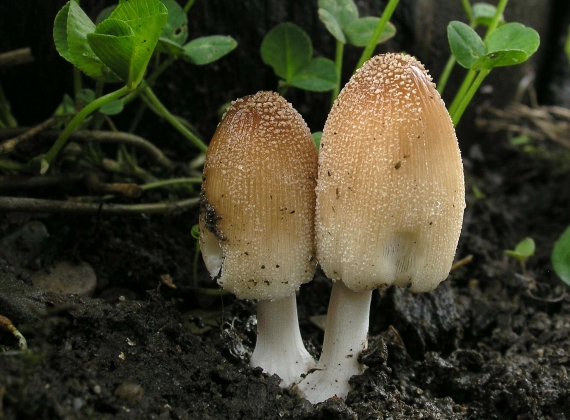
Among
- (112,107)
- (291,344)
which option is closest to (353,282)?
(291,344)

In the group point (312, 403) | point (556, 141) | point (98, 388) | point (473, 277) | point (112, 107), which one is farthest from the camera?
point (556, 141)

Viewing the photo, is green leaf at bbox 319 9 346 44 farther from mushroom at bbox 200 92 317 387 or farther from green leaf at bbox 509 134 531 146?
green leaf at bbox 509 134 531 146

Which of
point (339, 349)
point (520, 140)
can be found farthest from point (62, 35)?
point (520, 140)

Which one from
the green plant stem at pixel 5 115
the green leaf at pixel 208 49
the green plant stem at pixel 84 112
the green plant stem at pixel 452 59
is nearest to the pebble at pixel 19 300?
the green plant stem at pixel 84 112

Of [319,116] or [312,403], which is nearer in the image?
[312,403]

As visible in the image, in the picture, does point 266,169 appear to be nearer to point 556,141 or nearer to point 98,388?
point 98,388

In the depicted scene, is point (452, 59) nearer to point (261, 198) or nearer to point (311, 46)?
point (311, 46)
